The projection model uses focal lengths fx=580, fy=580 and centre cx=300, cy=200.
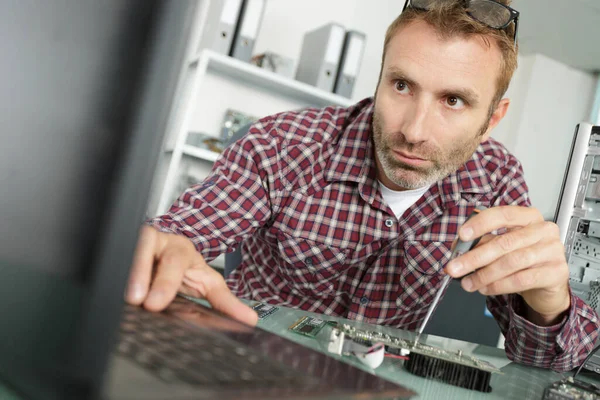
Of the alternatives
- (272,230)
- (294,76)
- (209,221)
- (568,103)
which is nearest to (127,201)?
(209,221)

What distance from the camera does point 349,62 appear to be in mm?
2947

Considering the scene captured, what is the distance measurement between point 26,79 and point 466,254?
70cm

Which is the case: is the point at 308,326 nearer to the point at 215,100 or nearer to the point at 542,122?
the point at 215,100

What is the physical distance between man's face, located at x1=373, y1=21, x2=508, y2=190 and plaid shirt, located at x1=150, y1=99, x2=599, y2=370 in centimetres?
9

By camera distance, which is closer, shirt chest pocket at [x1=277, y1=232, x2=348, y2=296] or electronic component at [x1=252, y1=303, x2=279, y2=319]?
electronic component at [x1=252, y1=303, x2=279, y2=319]

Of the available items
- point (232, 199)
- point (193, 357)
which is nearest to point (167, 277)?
point (193, 357)

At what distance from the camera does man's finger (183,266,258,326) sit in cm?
62

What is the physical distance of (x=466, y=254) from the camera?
2.75ft

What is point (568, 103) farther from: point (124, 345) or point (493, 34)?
point (124, 345)

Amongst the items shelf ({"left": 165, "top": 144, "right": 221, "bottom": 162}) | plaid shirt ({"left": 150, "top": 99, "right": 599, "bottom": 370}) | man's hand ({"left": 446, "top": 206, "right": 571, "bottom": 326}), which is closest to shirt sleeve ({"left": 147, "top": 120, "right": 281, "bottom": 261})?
plaid shirt ({"left": 150, "top": 99, "right": 599, "bottom": 370})

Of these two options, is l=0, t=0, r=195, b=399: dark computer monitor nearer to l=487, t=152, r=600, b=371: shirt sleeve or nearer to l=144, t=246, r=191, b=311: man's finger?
l=144, t=246, r=191, b=311: man's finger

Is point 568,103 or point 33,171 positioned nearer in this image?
point 33,171

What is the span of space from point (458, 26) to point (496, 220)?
1.62 feet

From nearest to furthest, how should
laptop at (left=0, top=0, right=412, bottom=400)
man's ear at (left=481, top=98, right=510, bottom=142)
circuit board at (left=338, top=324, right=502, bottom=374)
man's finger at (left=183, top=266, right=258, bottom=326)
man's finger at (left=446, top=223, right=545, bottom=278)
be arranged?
1. laptop at (left=0, top=0, right=412, bottom=400)
2. man's finger at (left=183, top=266, right=258, bottom=326)
3. circuit board at (left=338, top=324, right=502, bottom=374)
4. man's finger at (left=446, top=223, right=545, bottom=278)
5. man's ear at (left=481, top=98, right=510, bottom=142)
